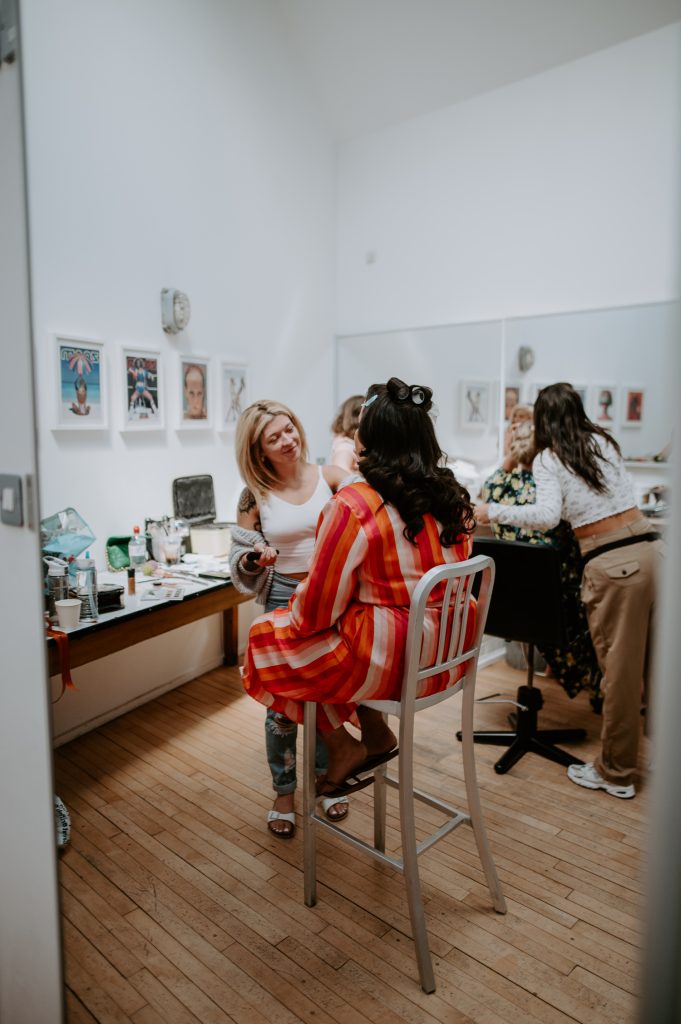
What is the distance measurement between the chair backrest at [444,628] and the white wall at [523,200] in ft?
9.34

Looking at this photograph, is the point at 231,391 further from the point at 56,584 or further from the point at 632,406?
the point at 632,406

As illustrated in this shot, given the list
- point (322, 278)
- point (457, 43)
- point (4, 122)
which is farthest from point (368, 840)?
point (457, 43)

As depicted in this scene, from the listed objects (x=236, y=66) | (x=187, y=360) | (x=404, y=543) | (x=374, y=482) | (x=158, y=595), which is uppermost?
(x=236, y=66)

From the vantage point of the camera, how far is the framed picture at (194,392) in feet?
12.4

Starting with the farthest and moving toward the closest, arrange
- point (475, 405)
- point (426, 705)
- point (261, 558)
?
point (475, 405), point (261, 558), point (426, 705)

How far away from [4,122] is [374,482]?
107 centimetres

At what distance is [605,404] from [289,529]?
259 cm

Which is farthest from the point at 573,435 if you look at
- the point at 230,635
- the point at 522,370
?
the point at 230,635

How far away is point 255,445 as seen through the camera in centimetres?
238

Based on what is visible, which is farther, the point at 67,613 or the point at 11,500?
the point at 67,613

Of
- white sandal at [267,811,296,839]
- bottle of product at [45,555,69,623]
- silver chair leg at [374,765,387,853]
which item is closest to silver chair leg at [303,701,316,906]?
silver chair leg at [374,765,387,853]

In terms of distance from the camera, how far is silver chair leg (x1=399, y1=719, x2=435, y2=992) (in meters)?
Answer: 1.71

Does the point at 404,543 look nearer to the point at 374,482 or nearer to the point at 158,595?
the point at 374,482

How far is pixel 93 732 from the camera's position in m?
3.20
